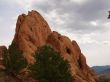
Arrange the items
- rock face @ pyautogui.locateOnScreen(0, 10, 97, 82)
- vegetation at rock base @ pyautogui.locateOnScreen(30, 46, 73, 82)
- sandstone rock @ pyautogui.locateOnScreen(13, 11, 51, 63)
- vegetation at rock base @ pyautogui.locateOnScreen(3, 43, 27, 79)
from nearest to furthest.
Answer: vegetation at rock base @ pyautogui.locateOnScreen(30, 46, 73, 82) < vegetation at rock base @ pyautogui.locateOnScreen(3, 43, 27, 79) < sandstone rock @ pyautogui.locateOnScreen(13, 11, 51, 63) < rock face @ pyautogui.locateOnScreen(0, 10, 97, 82)

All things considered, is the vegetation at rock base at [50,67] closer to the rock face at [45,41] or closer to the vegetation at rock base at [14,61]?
the vegetation at rock base at [14,61]

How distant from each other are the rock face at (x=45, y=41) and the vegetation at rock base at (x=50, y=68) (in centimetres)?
3119

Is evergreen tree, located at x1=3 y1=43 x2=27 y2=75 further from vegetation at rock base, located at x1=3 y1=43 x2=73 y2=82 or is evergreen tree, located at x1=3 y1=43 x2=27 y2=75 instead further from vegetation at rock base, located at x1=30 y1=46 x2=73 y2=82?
vegetation at rock base, located at x1=30 y1=46 x2=73 y2=82

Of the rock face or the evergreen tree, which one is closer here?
the evergreen tree

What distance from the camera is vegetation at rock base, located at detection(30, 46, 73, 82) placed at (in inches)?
2699

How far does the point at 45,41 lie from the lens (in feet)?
380

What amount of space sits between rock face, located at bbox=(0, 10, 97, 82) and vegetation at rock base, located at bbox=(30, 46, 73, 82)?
31.2 m

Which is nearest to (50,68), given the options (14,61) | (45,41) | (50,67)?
(50,67)

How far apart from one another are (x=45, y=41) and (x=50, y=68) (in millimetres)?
47618

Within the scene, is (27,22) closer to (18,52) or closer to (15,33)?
(15,33)

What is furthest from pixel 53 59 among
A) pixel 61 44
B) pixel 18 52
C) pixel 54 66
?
pixel 61 44

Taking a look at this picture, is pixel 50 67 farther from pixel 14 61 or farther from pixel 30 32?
pixel 30 32

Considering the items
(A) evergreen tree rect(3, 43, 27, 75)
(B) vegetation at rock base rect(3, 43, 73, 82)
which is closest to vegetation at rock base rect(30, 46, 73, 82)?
(B) vegetation at rock base rect(3, 43, 73, 82)

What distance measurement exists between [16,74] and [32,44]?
22.4 m
